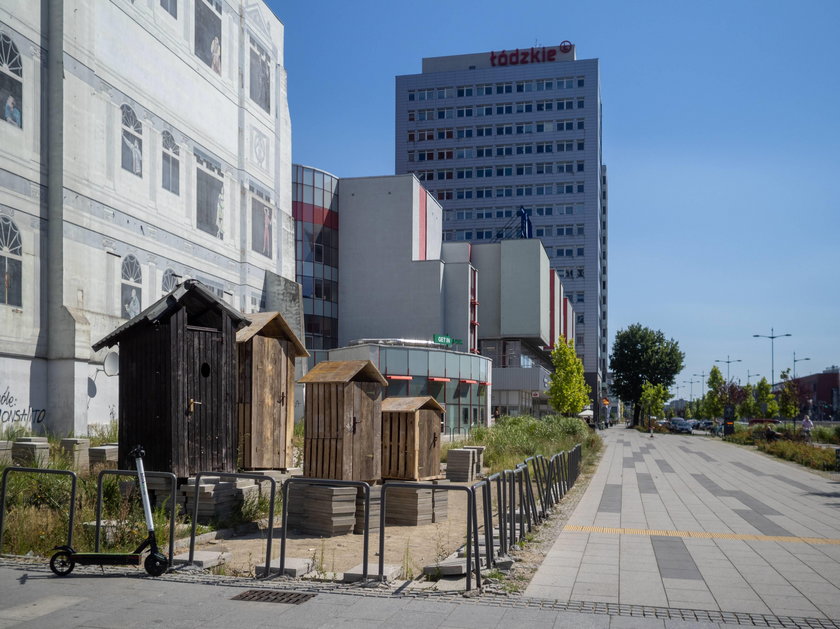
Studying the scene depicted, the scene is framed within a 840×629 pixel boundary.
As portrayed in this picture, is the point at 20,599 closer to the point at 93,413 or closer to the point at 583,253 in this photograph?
the point at 93,413

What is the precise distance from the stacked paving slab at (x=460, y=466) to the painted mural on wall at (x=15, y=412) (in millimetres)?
11484

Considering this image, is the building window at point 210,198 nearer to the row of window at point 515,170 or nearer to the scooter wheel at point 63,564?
the scooter wheel at point 63,564

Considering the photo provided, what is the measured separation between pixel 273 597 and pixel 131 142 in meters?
22.1

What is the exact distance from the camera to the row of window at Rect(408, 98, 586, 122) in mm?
108562

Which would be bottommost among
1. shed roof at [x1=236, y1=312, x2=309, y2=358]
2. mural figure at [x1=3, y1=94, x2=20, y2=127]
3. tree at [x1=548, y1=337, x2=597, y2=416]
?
tree at [x1=548, y1=337, x2=597, y2=416]

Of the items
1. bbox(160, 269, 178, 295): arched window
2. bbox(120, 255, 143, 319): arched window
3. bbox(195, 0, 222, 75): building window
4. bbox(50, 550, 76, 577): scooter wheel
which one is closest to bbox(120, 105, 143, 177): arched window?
bbox(120, 255, 143, 319): arched window

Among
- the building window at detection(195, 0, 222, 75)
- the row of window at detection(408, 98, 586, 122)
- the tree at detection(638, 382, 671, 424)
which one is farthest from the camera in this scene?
the row of window at detection(408, 98, 586, 122)

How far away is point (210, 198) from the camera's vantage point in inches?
1254

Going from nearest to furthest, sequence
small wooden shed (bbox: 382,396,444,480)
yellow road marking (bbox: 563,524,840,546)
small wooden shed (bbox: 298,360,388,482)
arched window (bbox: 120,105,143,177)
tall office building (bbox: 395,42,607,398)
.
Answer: yellow road marking (bbox: 563,524,840,546), small wooden shed (bbox: 298,360,388,482), small wooden shed (bbox: 382,396,444,480), arched window (bbox: 120,105,143,177), tall office building (bbox: 395,42,607,398)

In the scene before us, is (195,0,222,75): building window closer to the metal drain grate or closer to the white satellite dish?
the white satellite dish

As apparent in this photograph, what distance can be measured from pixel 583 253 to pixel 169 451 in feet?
329

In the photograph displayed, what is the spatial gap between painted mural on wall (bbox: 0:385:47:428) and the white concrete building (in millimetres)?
55

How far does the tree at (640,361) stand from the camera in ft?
327

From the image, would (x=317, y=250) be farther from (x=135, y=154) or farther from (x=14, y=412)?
(x=14, y=412)
